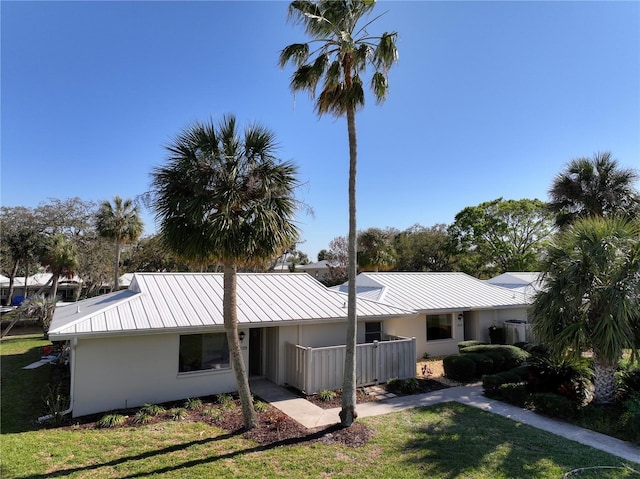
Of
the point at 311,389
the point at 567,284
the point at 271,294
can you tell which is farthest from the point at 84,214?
the point at 567,284

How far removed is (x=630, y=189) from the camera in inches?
634

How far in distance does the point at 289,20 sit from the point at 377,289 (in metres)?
13.0

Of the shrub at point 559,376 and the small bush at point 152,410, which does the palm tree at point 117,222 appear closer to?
the small bush at point 152,410

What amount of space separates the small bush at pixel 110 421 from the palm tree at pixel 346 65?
17.5 ft

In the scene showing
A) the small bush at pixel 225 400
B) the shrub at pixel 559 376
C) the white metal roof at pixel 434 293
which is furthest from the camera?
the white metal roof at pixel 434 293

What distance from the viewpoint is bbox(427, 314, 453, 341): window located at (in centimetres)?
1819

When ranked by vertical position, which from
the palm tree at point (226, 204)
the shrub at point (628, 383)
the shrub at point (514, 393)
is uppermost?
the palm tree at point (226, 204)

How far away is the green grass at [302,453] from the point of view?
6.92m

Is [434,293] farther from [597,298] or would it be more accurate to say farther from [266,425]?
[266,425]

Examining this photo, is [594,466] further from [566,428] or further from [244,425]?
[244,425]

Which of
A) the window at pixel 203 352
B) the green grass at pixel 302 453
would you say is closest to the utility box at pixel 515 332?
the green grass at pixel 302 453

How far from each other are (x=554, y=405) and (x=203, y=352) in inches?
385

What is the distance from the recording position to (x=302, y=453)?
774cm

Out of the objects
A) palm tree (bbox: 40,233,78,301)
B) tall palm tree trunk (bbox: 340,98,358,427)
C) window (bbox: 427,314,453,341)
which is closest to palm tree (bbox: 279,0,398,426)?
tall palm tree trunk (bbox: 340,98,358,427)
